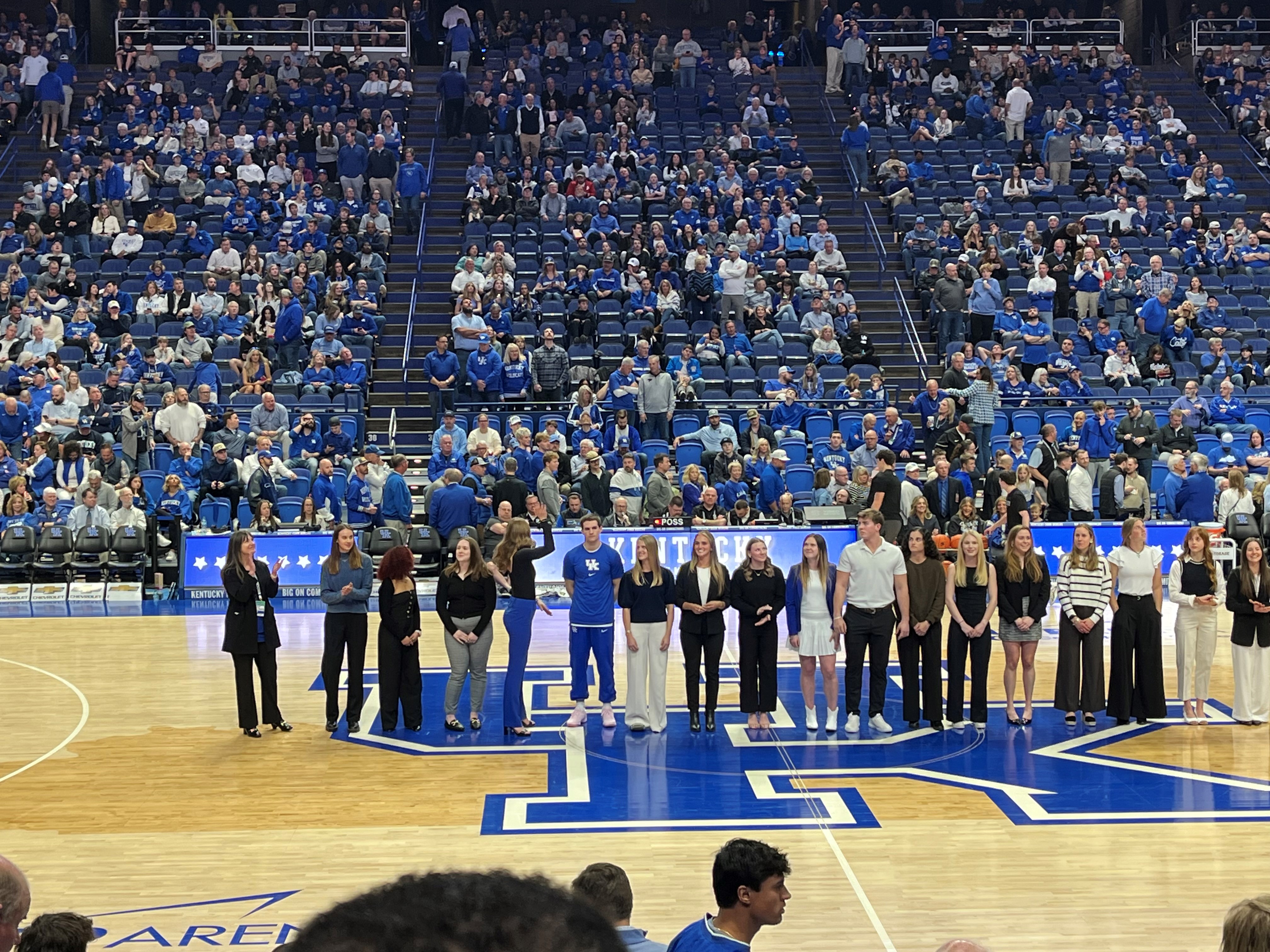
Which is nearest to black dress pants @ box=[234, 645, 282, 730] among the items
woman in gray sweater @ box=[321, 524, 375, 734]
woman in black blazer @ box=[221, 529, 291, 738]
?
woman in black blazer @ box=[221, 529, 291, 738]

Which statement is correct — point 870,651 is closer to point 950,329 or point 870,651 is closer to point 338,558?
point 338,558

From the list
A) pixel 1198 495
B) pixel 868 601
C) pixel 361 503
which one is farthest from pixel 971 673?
pixel 361 503

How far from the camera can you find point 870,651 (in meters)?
11.6

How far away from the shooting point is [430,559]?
18.2 metres

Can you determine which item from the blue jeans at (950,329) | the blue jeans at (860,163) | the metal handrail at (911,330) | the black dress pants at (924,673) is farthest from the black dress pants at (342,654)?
the blue jeans at (860,163)

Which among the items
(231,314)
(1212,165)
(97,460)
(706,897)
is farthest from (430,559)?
(1212,165)

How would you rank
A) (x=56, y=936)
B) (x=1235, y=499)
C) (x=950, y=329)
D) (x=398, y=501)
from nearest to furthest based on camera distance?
(x=56, y=936)
(x=1235, y=499)
(x=398, y=501)
(x=950, y=329)

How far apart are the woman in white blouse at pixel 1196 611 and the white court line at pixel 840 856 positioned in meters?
3.48

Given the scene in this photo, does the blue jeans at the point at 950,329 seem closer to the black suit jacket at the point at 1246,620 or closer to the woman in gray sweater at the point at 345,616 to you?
the black suit jacket at the point at 1246,620

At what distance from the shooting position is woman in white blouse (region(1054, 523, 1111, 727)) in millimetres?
11586

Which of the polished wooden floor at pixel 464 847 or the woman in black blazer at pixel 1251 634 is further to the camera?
the woman in black blazer at pixel 1251 634

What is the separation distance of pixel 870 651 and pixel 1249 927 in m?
7.97

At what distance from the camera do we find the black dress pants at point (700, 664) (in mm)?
11633

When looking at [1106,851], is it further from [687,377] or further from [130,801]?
[687,377]
